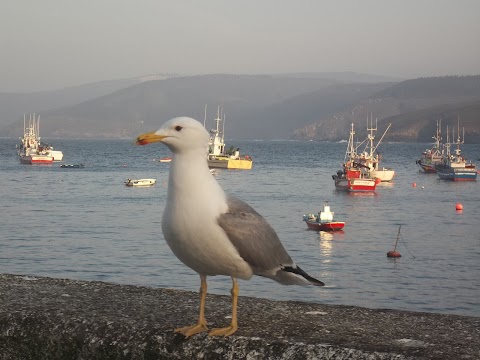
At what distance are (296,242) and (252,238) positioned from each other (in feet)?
111

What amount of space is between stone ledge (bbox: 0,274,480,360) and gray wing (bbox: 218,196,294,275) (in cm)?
32

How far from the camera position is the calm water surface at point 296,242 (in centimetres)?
2652

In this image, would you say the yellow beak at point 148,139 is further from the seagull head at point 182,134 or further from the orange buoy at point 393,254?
the orange buoy at point 393,254

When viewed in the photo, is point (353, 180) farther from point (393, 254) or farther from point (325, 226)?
point (393, 254)

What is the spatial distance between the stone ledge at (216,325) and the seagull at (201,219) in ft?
0.53

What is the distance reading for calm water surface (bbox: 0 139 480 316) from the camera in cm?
2652

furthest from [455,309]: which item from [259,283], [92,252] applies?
[92,252]

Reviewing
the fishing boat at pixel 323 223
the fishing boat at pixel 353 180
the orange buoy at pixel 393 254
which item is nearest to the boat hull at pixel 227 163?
the fishing boat at pixel 353 180

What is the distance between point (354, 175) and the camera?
3004 inches

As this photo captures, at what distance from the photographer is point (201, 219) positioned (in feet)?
13.5

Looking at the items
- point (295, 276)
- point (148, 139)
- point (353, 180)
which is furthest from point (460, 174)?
point (148, 139)

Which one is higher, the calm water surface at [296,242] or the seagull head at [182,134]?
the seagull head at [182,134]

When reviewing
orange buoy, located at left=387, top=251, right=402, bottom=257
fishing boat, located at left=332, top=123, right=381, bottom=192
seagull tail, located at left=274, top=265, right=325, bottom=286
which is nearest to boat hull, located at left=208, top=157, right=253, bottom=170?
fishing boat, located at left=332, top=123, right=381, bottom=192

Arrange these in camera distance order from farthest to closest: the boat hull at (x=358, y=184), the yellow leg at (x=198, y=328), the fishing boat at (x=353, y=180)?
the fishing boat at (x=353, y=180), the boat hull at (x=358, y=184), the yellow leg at (x=198, y=328)
